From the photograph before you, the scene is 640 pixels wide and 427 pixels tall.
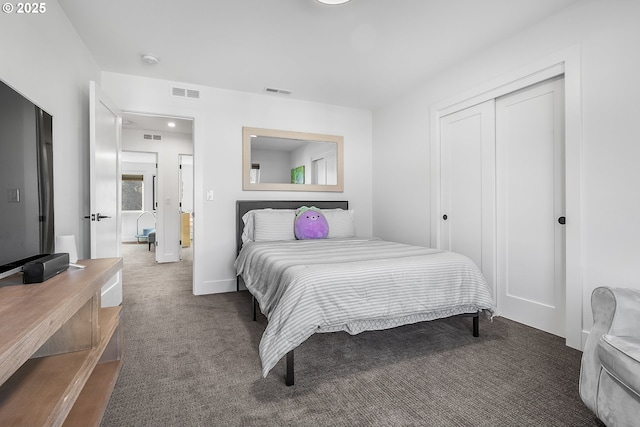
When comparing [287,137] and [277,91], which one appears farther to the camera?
[287,137]

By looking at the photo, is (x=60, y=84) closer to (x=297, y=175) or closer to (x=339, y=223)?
(x=297, y=175)

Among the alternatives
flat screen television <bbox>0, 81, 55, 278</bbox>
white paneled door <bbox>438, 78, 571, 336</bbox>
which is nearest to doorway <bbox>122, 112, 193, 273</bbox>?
flat screen television <bbox>0, 81, 55, 278</bbox>

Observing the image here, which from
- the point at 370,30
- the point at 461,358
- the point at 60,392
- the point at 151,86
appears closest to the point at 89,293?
the point at 60,392

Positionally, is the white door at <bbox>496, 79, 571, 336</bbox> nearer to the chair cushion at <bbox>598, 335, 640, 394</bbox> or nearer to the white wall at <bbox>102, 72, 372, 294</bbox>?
the chair cushion at <bbox>598, 335, 640, 394</bbox>

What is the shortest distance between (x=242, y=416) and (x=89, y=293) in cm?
89

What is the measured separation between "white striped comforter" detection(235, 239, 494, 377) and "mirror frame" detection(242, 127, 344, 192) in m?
1.65

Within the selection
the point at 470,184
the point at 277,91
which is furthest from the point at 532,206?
the point at 277,91

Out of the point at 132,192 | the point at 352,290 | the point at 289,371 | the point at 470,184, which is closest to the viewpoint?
the point at 289,371

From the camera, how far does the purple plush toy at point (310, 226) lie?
11.5 ft

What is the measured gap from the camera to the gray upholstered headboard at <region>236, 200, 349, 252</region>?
12.5ft

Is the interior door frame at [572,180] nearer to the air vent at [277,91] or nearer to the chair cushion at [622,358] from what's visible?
the chair cushion at [622,358]

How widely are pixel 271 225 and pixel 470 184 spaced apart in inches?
84.2

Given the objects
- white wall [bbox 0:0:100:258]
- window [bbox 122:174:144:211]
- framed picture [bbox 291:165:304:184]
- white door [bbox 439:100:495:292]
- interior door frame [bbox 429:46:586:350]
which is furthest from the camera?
window [bbox 122:174:144:211]

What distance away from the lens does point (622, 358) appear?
1.21m
